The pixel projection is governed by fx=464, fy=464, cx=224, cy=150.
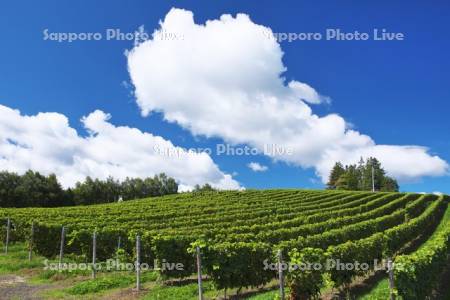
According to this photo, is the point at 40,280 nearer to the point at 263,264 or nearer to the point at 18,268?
the point at 18,268

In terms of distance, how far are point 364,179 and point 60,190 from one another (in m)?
95.8

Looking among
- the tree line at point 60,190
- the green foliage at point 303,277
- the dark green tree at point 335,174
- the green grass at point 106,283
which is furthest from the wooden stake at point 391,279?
the dark green tree at point 335,174

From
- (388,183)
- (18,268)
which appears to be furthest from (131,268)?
(388,183)

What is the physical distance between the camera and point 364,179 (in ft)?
493

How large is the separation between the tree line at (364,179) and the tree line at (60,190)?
4855 cm

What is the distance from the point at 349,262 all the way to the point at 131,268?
9.65 meters

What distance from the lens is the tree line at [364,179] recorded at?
125 meters

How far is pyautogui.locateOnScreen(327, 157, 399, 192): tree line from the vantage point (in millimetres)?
125000

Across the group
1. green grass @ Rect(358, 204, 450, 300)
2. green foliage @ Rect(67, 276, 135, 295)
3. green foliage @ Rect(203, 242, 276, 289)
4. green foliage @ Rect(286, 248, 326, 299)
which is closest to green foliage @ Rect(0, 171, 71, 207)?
green foliage @ Rect(67, 276, 135, 295)

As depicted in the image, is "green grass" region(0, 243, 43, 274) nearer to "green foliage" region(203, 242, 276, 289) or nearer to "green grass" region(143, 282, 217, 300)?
"green grass" region(143, 282, 217, 300)

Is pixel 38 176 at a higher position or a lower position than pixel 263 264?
higher

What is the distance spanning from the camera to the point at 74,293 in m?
17.2

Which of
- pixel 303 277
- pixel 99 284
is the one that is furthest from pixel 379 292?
pixel 99 284

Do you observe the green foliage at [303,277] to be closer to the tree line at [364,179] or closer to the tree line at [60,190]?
the tree line at [60,190]
